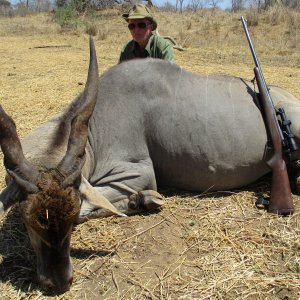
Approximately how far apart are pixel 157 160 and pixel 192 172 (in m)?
0.37

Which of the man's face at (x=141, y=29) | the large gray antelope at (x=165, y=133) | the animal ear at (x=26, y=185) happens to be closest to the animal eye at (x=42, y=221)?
the animal ear at (x=26, y=185)

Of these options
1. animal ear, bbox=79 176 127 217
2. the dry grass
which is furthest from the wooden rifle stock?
animal ear, bbox=79 176 127 217

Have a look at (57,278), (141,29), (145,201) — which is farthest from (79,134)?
(141,29)

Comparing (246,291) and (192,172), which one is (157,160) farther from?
(246,291)

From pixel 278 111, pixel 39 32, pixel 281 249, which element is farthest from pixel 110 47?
pixel 281 249

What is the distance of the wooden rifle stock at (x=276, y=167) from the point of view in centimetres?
399

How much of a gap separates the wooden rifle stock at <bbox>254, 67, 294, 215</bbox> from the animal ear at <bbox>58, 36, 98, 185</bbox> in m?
1.83

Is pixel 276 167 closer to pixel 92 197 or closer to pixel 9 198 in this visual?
pixel 92 197

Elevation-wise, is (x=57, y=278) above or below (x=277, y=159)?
below

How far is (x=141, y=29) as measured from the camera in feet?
19.0

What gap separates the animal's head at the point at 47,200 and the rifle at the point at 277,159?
1.92 m

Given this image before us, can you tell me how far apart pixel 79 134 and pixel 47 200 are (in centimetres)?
61

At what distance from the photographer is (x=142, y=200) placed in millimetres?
3980

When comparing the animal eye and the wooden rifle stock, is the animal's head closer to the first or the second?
the animal eye
